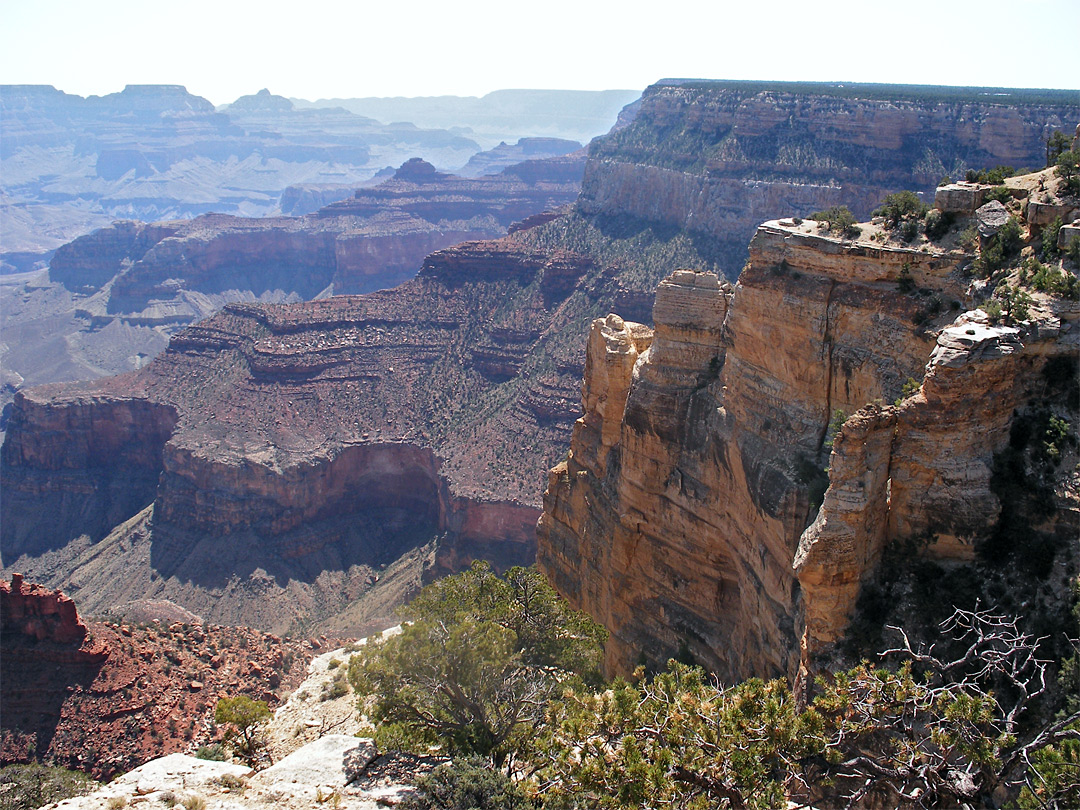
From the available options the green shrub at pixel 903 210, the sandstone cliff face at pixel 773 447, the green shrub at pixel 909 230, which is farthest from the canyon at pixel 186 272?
the green shrub at pixel 909 230

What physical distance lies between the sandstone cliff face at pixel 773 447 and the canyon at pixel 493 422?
0.18 m

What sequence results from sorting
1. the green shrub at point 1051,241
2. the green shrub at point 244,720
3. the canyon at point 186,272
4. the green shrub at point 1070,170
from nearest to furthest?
the green shrub at point 1051,241 → the green shrub at point 1070,170 → the green shrub at point 244,720 → the canyon at point 186,272

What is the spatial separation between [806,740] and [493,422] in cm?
6661

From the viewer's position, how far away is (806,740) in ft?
56.4

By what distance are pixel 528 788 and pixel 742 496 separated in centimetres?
1267

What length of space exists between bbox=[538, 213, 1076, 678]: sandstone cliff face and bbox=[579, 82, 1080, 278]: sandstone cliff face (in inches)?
2099

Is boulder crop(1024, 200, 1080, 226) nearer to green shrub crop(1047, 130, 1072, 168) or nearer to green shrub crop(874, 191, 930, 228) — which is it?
green shrub crop(874, 191, 930, 228)

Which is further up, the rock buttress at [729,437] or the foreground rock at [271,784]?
the rock buttress at [729,437]

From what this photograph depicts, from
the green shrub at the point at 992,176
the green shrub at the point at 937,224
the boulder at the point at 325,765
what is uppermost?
the green shrub at the point at 992,176

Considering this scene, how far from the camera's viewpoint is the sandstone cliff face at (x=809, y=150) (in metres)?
82.2

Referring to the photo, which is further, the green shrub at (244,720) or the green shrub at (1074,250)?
the green shrub at (244,720)

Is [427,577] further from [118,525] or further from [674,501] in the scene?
A: [674,501]

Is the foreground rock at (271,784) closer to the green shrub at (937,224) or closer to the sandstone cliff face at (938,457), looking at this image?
the sandstone cliff face at (938,457)

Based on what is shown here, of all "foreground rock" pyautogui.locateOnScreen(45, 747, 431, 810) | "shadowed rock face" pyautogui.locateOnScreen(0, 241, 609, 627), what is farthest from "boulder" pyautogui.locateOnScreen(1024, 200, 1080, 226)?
"shadowed rock face" pyautogui.locateOnScreen(0, 241, 609, 627)
